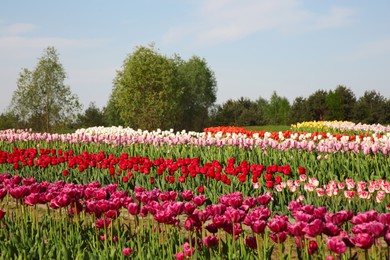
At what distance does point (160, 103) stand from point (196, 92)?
15.2m

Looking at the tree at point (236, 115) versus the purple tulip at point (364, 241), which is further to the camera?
the tree at point (236, 115)

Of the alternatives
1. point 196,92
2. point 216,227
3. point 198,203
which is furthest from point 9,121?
point 216,227

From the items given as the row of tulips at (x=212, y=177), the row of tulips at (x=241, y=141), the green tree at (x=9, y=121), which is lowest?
the row of tulips at (x=212, y=177)

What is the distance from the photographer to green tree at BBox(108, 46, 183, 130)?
129ft

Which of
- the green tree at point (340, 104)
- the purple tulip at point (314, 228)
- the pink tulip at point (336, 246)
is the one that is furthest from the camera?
the green tree at point (340, 104)

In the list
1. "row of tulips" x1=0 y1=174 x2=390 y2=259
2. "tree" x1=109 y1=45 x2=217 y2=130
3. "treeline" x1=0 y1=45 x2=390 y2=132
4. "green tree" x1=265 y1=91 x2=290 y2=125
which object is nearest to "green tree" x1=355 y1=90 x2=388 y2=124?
"treeline" x1=0 y1=45 x2=390 y2=132

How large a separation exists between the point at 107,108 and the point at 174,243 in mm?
52854

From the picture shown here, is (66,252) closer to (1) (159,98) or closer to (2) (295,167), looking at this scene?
(2) (295,167)

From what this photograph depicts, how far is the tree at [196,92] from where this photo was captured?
52.9 metres

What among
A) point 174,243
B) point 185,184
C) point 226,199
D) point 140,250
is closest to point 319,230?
point 226,199

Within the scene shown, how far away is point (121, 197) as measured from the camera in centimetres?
526

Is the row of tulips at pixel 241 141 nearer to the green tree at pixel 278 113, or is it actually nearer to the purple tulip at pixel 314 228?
the purple tulip at pixel 314 228

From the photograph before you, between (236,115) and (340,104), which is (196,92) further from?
(340,104)

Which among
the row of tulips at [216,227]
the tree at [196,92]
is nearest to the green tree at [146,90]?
the tree at [196,92]
